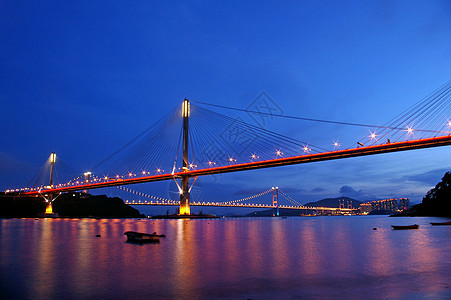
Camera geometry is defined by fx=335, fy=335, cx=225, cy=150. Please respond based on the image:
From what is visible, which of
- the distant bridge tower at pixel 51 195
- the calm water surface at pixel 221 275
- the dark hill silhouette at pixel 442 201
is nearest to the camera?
the calm water surface at pixel 221 275

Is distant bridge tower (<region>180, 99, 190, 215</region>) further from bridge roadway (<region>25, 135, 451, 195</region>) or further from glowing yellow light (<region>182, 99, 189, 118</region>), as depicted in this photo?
bridge roadway (<region>25, 135, 451, 195</region>)

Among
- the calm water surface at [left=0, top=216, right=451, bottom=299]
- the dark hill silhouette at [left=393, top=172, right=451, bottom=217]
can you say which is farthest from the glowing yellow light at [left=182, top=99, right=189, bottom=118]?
the dark hill silhouette at [left=393, top=172, right=451, bottom=217]

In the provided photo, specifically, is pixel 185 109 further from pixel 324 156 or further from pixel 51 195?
pixel 51 195

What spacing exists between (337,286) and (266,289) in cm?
208

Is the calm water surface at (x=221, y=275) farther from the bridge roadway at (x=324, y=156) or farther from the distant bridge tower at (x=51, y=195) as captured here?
the distant bridge tower at (x=51, y=195)

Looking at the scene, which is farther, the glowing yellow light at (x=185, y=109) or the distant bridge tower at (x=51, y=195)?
the distant bridge tower at (x=51, y=195)

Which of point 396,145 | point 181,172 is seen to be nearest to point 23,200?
point 181,172

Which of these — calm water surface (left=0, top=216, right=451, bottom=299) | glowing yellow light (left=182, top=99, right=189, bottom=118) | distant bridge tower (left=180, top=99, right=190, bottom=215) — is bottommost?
calm water surface (left=0, top=216, right=451, bottom=299)

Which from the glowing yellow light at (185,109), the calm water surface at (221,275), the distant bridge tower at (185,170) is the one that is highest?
the glowing yellow light at (185,109)

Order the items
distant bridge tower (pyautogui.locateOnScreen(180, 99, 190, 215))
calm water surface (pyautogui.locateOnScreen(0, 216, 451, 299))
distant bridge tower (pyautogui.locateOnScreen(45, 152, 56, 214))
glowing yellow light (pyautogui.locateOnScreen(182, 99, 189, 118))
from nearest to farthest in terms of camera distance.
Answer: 1. calm water surface (pyautogui.locateOnScreen(0, 216, 451, 299))
2. distant bridge tower (pyautogui.locateOnScreen(180, 99, 190, 215))
3. glowing yellow light (pyautogui.locateOnScreen(182, 99, 189, 118))
4. distant bridge tower (pyautogui.locateOnScreen(45, 152, 56, 214))

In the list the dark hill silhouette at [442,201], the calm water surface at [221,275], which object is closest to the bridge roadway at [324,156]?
the calm water surface at [221,275]

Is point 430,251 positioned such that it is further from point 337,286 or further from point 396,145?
point 396,145

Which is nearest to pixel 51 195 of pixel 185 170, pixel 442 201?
pixel 185 170

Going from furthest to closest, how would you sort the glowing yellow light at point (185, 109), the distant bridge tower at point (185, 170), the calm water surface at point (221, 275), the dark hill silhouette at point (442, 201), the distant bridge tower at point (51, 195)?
the distant bridge tower at point (51, 195)
the dark hill silhouette at point (442, 201)
the glowing yellow light at point (185, 109)
the distant bridge tower at point (185, 170)
the calm water surface at point (221, 275)
